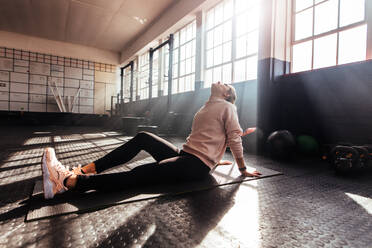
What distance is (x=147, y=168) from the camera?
4.60 ft

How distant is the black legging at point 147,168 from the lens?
4.26 ft

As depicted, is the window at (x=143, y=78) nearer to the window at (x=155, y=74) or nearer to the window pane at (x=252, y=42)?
the window at (x=155, y=74)

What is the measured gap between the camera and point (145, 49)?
912 centimetres

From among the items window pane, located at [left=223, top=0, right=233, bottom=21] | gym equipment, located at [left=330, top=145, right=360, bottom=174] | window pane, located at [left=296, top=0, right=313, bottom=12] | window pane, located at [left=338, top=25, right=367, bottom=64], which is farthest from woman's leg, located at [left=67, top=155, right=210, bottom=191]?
window pane, located at [left=223, top=0, right=233, bottom=21]

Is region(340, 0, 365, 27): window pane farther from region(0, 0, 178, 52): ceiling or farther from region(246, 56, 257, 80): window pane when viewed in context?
region(0, 0, 178, 52): ceiling

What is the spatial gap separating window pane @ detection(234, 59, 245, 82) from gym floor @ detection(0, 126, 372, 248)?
3411 millimetres

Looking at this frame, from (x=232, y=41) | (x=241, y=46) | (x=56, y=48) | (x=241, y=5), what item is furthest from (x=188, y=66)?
(x=56, y=48)

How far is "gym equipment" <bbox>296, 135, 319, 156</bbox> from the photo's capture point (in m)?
2.94

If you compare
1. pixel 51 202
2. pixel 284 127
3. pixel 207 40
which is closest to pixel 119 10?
pixel 207 40

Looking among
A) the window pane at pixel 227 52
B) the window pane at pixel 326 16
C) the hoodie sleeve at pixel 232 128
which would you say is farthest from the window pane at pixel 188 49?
the hoodie sleeve at pixel 232 128

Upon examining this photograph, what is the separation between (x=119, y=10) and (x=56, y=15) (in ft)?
8.15

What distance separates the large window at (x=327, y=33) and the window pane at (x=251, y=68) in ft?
3.03

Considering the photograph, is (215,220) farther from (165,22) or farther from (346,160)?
(165,22)

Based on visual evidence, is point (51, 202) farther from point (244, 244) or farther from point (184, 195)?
point (244, 244)
